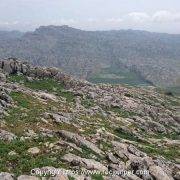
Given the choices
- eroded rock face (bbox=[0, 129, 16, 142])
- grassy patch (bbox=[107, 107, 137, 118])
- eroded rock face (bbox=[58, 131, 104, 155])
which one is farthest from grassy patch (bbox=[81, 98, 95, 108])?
eroded rock face (bbox=[0, 129, 16, 142])

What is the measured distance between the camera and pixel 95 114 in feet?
245

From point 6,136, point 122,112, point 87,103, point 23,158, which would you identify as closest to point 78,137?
point 6,136

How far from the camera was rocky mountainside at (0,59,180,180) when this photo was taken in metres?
33.2

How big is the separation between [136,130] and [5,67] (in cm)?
4324

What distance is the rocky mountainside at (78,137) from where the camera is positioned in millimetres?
33156

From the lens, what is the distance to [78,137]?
43.0 m

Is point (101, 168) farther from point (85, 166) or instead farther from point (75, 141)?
point (75, 141)

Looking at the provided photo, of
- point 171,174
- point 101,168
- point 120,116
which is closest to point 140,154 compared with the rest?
point 171,174

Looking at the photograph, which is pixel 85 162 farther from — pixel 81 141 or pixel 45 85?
pixel 45 85

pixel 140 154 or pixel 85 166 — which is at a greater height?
pixel 85 166

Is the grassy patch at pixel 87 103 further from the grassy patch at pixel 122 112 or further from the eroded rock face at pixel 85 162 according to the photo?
the eroded rock face at pixel 85 162

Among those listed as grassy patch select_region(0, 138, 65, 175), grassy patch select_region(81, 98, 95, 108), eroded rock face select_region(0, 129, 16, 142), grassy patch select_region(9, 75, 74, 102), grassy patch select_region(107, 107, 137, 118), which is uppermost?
grassy patch select_region(0, 138, 65, 175)

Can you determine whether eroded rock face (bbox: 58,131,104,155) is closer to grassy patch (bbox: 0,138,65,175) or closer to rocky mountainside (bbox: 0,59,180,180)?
rocky mountainside (bbox: 0,59,180,180)

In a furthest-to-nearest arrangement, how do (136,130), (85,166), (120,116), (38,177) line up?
(120,116) → (136,130) → (85,166) → (38,177)
